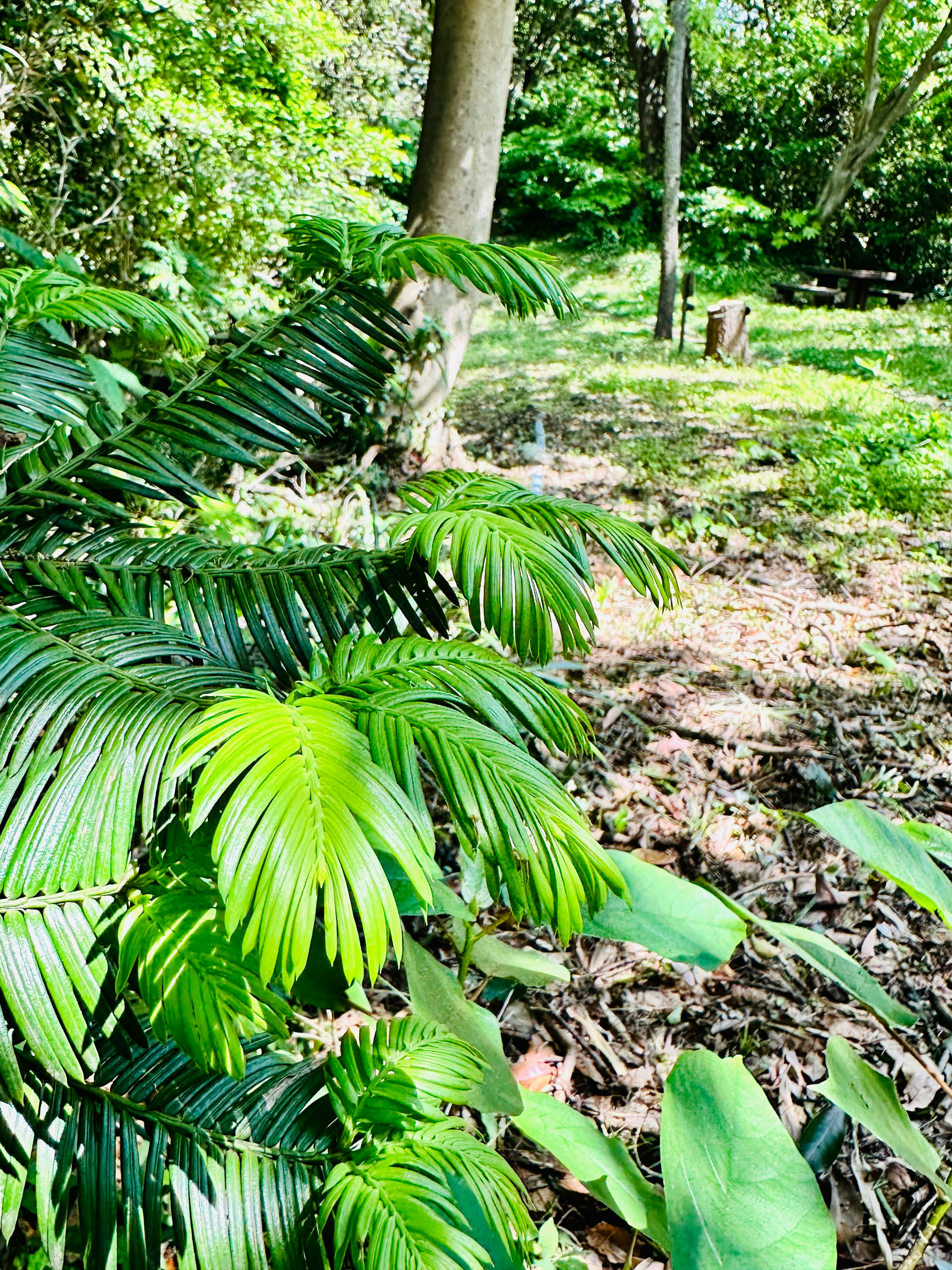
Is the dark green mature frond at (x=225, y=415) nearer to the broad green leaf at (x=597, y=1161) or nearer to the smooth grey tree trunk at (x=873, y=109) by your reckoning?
the broad green leaf at (x=597, y=1161)

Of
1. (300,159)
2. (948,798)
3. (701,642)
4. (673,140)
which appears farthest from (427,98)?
(673,140)

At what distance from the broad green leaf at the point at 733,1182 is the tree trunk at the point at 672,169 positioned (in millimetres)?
9303

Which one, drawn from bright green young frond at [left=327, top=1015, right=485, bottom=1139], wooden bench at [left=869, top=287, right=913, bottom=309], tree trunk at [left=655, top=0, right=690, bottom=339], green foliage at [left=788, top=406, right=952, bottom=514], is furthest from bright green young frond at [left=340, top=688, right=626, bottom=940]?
wooden bench at [left=869, top=287, right=913, bottom=309]

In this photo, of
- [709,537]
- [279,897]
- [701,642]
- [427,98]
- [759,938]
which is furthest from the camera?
[427,98]

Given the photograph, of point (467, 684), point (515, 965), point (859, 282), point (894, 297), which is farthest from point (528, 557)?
point (894, 297)

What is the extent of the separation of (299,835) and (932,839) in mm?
1100

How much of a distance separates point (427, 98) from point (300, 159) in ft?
3.77

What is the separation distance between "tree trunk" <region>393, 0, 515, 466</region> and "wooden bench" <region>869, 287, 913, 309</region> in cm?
1080

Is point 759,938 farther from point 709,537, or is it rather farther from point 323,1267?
point 709,537

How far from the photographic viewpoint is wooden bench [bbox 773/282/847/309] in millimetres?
12664

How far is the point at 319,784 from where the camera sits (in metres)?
0.77

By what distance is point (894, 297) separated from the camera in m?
13.3

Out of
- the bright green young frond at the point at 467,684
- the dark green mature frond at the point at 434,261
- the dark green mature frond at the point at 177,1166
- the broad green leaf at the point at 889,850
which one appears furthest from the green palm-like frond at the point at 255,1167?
the dark green mature frond at the point at 434,261

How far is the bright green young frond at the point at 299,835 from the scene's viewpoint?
27.3 inches
